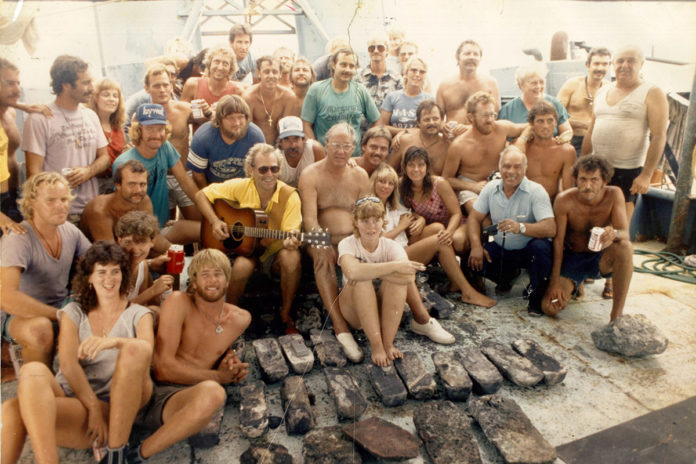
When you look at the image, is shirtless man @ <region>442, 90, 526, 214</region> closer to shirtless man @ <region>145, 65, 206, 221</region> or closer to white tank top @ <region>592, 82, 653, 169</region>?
white tank top @ <region>592, 82, 653, 169</region>

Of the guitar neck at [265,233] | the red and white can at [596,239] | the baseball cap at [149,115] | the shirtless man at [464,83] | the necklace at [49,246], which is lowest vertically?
the red and white can at [596,239]

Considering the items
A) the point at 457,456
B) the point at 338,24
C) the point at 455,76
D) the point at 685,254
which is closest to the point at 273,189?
the point at 338,24

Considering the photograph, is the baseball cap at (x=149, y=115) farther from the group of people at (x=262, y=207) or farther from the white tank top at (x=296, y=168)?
the white tank top at (x=296, y=168)

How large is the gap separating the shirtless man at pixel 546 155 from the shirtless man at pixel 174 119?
3043 millimetres

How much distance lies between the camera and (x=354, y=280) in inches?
129

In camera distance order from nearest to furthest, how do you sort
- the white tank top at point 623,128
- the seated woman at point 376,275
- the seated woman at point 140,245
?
the seated woman at point 140,245 → the seated woman at point 376,275 → the white tank top at point 623,128

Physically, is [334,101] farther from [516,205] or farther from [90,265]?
[90,265]

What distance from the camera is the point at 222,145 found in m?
4.09

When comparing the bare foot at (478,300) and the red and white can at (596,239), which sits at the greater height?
the red and white can at (596,239)

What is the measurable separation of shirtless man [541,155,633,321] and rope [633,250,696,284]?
1.06 metres

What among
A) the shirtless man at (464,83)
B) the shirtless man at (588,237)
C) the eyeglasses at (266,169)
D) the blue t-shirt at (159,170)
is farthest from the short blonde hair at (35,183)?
the shirtless man at (464,83)

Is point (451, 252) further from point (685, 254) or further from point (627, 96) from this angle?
point (685, 254)

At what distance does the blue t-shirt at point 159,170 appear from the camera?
3770 millimetres

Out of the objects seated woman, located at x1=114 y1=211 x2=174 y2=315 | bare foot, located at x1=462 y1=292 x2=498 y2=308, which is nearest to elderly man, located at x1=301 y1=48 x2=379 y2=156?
bare foot, located at x1=462 y1=292 x2=498 y2=308
